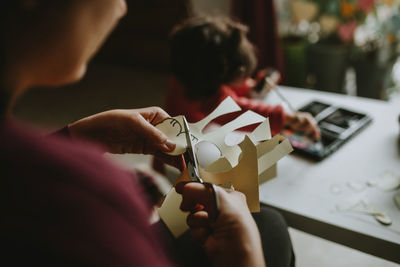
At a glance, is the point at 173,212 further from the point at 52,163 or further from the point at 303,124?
the point at 303,124

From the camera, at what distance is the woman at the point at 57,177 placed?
0.34 m

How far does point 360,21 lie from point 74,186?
2046 millimetres

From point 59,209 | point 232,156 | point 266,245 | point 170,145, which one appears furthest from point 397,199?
point 59,209

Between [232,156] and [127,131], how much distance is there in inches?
7.8

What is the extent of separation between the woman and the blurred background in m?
1.13

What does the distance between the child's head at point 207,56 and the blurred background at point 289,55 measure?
0.71 meters

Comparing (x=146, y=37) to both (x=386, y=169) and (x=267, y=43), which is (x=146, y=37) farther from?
(x=386, y=169)

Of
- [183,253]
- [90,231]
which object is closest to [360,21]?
[183,253]

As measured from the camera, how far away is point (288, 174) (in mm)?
887

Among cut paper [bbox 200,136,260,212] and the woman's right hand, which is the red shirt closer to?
cut paper [bbox 200,136,260,212]

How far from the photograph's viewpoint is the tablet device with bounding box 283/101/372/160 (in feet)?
3.10

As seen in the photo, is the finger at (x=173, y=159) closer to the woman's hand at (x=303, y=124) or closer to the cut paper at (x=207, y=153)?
the cut paper at (x=207, y=153)

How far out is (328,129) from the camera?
1.04 meters

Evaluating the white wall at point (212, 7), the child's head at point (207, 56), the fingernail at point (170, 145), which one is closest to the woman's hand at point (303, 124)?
the child's head at point (207, 56)
